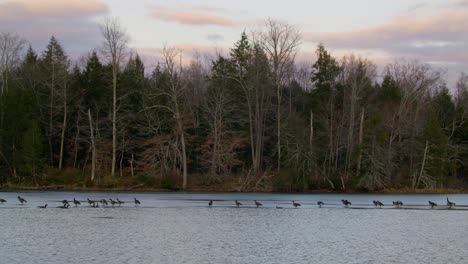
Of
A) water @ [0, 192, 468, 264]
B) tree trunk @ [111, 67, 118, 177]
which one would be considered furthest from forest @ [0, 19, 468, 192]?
water @ [0, 192, 468, 264]

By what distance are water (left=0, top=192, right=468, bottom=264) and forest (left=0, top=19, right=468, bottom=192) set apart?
68.2 ft

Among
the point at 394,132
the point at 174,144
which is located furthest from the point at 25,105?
the point at 394,132

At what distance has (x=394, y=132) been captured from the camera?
79.5 m

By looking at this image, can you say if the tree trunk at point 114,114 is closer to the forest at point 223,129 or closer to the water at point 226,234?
the forest at point 223,129

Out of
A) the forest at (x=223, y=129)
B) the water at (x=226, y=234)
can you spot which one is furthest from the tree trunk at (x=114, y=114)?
the water at (x=226, y=234)

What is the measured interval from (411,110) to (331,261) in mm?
64577

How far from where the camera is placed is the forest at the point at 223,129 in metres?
72.2

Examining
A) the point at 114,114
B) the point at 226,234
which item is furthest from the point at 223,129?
the point at 226,234

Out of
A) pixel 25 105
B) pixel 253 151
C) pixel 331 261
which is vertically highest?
pixel 25 105

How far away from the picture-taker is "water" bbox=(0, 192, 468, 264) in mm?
26547

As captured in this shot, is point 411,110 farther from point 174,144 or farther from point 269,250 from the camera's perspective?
point 269,250

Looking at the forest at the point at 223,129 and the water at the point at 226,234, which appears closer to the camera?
the water at the point at 226,234

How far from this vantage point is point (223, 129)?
77562 mm

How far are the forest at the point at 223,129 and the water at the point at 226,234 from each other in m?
20.8
